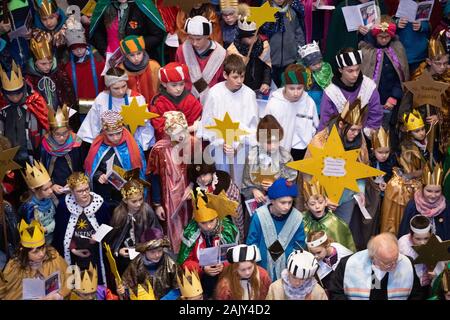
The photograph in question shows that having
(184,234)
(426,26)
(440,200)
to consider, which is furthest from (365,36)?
(184,234)

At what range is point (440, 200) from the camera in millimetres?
11898

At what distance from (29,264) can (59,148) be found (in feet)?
4.56

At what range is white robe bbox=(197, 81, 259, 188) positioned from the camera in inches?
492

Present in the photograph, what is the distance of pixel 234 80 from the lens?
41.4ft

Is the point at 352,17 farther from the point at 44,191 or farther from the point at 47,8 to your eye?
the point at 44,191

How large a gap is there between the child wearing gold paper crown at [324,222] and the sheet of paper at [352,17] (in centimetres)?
247

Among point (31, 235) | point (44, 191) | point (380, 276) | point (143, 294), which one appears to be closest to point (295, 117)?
point (380, 276)

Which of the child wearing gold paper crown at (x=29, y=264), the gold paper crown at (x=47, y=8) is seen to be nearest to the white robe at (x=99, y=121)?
the gold paper crown at (x=47, y=8)

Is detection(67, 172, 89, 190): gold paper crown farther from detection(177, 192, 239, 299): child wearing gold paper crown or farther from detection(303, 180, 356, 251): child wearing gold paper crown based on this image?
detection(303, 180, 356, 251): child wearing gold paper crown

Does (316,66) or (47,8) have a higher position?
(47,8)

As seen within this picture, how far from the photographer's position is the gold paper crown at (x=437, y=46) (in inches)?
518

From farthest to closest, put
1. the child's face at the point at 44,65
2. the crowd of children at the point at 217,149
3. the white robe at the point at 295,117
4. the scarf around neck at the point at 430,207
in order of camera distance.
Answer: the child's face at the point at 44,65
the white robe at the point at 295,117
the scarf around neck at the point at 430,207
the crowd of children at the point at 217,149

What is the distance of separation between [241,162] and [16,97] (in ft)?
7.19

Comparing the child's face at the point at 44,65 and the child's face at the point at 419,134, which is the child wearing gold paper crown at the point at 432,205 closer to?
the child's face at the point at 419,134
